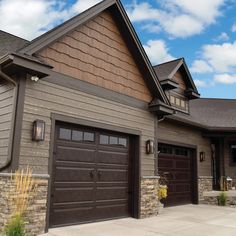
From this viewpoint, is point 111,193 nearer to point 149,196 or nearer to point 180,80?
point 149,196

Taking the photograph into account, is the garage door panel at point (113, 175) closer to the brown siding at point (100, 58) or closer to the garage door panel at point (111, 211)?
the garage door panel at point (111, 211)

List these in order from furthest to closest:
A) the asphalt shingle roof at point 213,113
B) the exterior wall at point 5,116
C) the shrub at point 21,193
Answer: the asphalt shingle roof at point 213,113 < the exterior wall at point 5,116 < the shrub at point 21,193

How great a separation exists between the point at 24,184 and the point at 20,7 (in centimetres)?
721

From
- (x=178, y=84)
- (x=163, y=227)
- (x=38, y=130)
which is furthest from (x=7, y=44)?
(x=178, y=84)

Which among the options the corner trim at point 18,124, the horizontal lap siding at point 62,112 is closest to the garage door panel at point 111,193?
the horizontal lap siding at point 62,112

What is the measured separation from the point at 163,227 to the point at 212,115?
9.92m

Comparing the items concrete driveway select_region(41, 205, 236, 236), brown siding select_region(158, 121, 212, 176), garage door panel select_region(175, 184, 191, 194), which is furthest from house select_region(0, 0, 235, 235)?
garage door panel select_region(175, 184, 191, 194)

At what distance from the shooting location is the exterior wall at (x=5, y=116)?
6.28 m

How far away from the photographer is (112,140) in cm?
868

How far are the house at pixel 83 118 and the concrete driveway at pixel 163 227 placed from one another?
0.37 m

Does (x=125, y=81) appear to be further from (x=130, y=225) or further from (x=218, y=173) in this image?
(x=218, y=173)

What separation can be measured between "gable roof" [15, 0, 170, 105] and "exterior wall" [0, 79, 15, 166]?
95cm

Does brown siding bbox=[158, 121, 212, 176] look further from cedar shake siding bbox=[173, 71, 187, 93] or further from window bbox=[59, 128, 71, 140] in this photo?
window bbox=[59, 128, 71, 140]

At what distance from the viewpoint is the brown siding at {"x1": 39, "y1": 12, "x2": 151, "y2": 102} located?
741 centimetres
